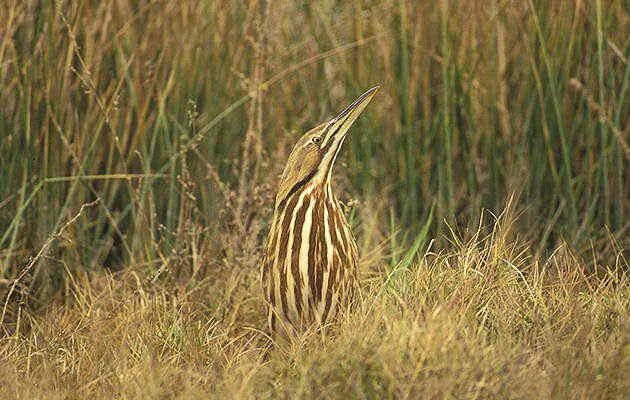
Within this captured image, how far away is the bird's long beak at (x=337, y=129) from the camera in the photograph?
3414 mm

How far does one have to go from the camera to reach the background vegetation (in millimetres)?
4180

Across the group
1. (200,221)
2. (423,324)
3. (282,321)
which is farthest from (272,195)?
(423,324)

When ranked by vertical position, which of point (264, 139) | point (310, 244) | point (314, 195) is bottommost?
point (264, 139)

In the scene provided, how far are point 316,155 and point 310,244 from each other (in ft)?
0.74

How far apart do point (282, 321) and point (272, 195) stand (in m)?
1.05

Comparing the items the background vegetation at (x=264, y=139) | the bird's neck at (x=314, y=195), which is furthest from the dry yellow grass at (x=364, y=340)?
the bird's neck at (x=314, y=195)

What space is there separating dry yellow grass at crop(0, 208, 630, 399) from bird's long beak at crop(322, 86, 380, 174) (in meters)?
0.38

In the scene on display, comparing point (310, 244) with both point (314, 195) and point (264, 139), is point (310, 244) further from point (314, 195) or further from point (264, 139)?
point (264, 139)

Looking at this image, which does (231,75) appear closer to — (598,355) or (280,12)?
(280,12)

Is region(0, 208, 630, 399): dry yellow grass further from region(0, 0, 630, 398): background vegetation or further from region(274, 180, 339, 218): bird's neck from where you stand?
region(274, 180, 339, 218): bird's neck

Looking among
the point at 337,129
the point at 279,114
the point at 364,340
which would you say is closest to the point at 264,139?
the point at 279,114

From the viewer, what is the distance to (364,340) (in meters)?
3.07

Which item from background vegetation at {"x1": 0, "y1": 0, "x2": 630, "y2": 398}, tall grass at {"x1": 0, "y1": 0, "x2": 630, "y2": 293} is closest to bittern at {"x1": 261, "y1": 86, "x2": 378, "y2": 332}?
background vegetation at {"x1": 0, "y1": 0, "x2": 630, "y2": 398}

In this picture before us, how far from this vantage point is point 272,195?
439cm
